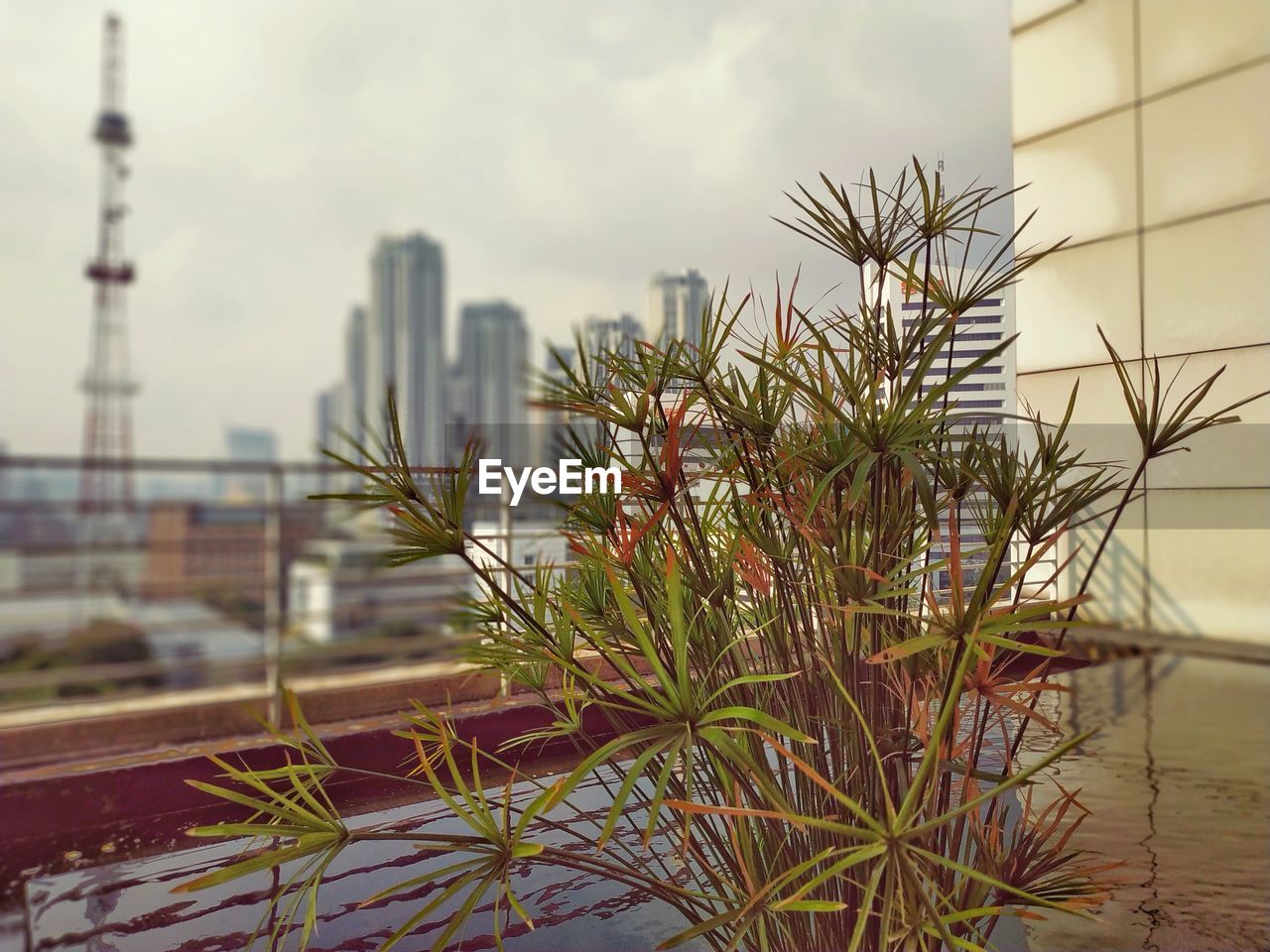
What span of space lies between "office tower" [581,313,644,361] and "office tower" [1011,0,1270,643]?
317cm

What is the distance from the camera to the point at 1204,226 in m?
4.13

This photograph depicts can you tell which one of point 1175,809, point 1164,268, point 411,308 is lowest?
point 1175,809

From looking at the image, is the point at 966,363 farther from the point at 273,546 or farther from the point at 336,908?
the point at 273,546

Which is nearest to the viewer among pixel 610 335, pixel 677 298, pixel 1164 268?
pixel 610 335

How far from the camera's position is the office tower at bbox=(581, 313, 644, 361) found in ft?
3.67

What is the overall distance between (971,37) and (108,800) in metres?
5.33

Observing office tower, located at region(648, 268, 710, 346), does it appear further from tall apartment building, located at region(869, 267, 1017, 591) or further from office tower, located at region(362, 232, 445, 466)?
office tower, located at region(362, 232, 445, 466)

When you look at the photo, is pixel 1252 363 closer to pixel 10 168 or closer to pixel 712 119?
pixel 712 119

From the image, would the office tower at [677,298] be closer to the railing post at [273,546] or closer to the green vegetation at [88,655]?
the railing post at [273,546]

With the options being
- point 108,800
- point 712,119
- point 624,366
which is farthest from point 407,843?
point 712,119

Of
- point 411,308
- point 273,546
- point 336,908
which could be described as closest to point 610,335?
point 336,908

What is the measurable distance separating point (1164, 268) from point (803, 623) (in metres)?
3.97

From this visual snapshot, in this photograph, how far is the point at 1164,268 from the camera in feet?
13.8

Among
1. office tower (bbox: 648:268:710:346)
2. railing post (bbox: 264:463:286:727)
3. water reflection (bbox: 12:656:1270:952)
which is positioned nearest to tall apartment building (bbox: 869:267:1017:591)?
office tower (bbox: 648:268:710:346)
